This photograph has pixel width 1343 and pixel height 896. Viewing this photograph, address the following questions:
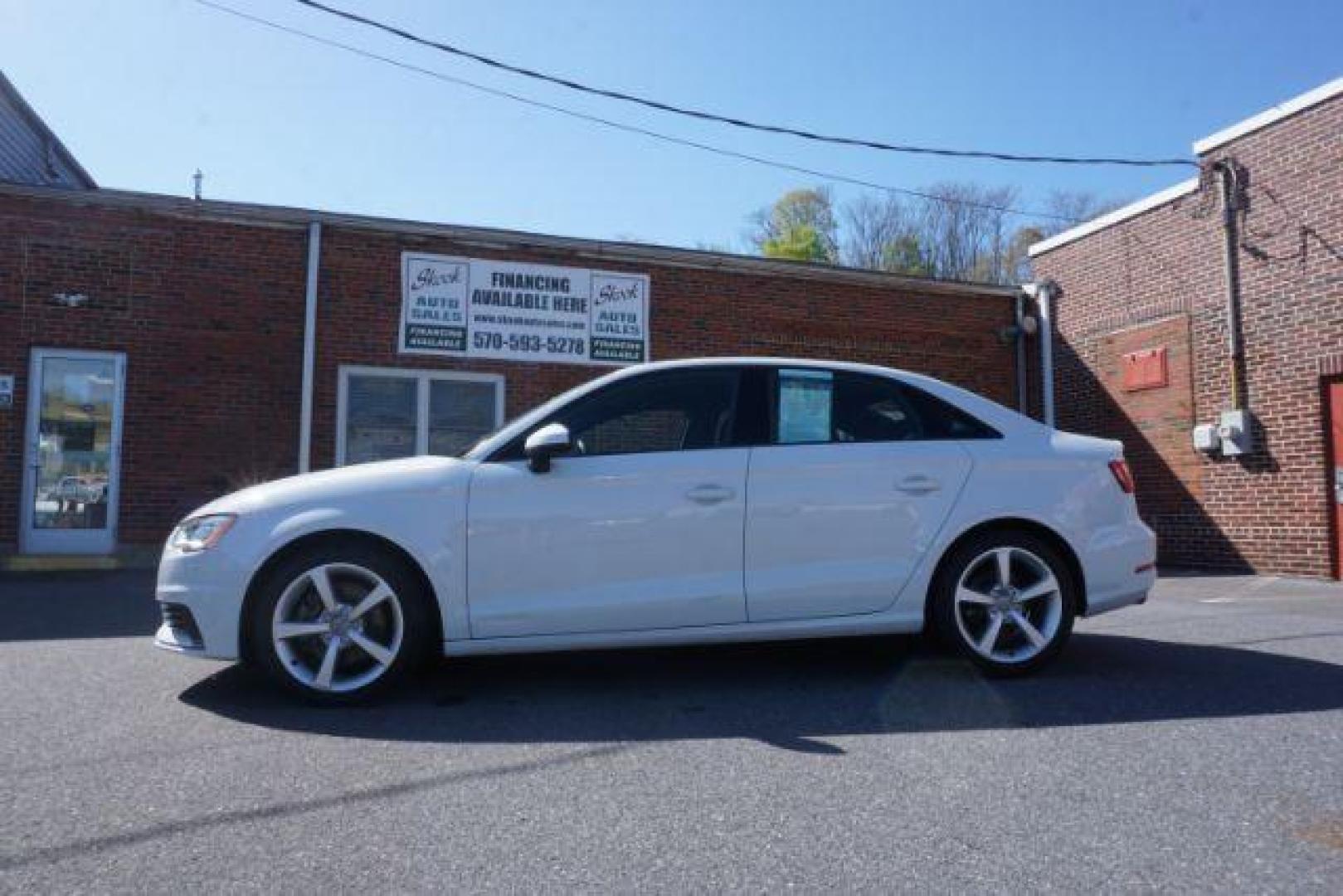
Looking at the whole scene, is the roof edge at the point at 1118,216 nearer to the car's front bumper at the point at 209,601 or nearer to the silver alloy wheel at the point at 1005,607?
the silver alloy wheel at the point at 1005,607

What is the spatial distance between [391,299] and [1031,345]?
8.88 meters

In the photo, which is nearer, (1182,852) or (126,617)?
(1182,852)

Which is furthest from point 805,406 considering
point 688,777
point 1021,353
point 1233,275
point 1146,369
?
point 1021,353

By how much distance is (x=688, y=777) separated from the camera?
3262mm

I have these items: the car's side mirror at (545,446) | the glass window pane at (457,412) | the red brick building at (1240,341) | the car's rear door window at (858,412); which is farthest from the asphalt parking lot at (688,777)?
the red brick building at (1240,341)

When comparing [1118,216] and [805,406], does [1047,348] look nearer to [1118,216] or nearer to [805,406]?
[1118,216]

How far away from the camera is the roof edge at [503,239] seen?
10.2 m

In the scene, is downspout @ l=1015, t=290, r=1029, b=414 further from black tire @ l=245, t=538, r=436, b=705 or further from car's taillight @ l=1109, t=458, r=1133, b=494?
black tire @ l=245, t=538, r=436, b=705

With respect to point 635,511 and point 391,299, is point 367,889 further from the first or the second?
point 391,299

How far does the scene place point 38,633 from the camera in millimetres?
6035

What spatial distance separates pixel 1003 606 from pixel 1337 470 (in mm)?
7489

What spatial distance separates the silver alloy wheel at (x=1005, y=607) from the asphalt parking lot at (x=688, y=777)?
0.20m

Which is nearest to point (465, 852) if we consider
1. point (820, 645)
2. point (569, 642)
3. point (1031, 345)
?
point (569, 642)

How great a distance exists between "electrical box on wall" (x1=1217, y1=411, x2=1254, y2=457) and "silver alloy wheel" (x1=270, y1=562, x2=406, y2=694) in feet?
32.9
